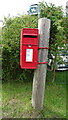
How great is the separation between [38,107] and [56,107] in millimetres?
428

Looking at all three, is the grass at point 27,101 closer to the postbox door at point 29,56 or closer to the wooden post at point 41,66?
the wooden post at point 41,66

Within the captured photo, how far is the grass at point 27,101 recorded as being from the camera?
2.14 metres

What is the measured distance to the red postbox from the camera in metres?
1.90

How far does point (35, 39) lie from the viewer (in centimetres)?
192

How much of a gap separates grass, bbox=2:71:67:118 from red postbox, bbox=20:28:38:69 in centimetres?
90

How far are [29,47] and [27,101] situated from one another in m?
1.25

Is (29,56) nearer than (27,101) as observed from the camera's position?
Yes

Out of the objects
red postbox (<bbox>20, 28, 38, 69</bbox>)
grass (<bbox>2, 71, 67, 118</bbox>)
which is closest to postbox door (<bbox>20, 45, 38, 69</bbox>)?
red postbox (<bbox>20, 28, 38, 69</bbox>)

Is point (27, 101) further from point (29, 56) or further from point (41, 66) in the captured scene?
point (29, 56)

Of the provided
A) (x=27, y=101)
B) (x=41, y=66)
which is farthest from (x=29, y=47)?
(x=27, y=101)

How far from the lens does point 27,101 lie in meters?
2.50

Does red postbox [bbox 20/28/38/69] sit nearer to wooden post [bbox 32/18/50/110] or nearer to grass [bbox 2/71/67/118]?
wooden post [bbox 32/18/50/110]

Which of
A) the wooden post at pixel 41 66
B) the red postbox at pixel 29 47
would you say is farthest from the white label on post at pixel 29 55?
the wooden post at pixel 41 66

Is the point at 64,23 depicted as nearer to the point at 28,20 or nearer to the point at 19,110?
the point at 28,20
